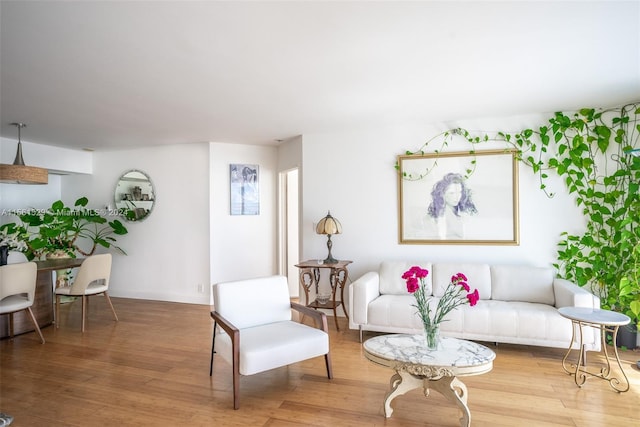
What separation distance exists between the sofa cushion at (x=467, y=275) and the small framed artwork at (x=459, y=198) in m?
0.37

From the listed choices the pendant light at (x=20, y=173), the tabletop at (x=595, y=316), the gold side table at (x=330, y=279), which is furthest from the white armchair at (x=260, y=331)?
the pendant light at (x=20, y=173)

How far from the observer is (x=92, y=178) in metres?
A: 6.24

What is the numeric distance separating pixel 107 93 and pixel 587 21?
3693mm

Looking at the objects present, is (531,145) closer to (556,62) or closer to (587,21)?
(556,62)

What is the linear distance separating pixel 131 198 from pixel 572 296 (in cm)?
605

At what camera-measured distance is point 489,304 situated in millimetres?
3551

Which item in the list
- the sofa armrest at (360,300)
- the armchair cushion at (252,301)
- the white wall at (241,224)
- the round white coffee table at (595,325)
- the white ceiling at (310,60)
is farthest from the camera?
the white wall at (241,224)

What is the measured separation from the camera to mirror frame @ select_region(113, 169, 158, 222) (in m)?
5.88

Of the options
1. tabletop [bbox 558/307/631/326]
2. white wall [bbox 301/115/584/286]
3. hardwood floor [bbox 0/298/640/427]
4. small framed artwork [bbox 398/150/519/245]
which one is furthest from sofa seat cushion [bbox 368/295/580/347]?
small framed artwork [bbox 398/150/519/245]

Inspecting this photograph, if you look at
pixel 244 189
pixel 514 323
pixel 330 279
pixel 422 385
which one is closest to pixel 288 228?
pixel 244 189

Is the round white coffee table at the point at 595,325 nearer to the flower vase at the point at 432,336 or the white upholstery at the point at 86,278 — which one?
the flower vase at the point at 432,336

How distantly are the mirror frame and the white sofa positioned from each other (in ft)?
12.6

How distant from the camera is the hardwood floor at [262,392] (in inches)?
91.1

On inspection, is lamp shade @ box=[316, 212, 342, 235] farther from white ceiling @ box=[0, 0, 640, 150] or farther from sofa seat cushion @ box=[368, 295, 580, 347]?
white ceiling @ box=[0, 0, 640, 150]
